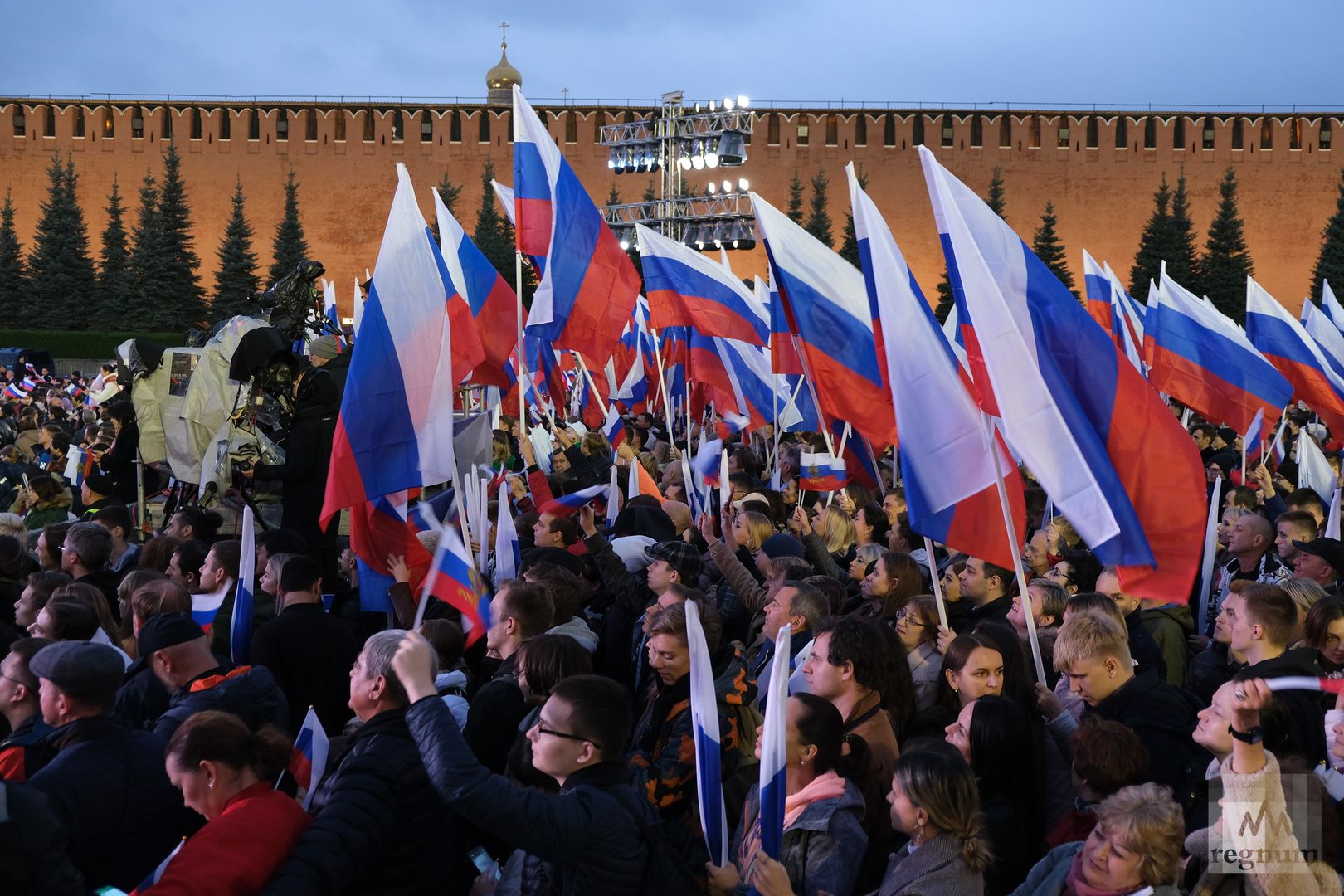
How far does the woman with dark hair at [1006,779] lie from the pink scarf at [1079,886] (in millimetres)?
366

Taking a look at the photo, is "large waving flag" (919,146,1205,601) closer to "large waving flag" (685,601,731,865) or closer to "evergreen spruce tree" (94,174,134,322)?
"large waving flag" (685,601,731,865)

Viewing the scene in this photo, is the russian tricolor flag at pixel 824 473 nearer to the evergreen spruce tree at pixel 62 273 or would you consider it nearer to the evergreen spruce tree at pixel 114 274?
the evergreen spruce tree at pixel 114 274

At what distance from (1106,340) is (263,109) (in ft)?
132

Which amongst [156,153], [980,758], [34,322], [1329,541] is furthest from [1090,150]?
[980,758]

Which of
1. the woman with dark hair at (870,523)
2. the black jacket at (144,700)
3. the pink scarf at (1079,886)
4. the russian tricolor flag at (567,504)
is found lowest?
the pink scarf at (1079,886)

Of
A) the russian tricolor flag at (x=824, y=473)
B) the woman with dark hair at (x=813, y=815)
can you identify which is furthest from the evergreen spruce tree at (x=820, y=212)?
the woman with dark hair at (x=813, y=815)

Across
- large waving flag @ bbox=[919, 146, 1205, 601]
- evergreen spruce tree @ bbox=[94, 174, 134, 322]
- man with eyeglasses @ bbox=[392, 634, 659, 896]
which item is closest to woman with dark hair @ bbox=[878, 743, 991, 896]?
man with eyeglasses @ bbox=[392, 634, 659, 896]

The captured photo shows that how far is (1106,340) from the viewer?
168 inches

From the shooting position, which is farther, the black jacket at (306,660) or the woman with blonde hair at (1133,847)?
the black jacket at (306,660)

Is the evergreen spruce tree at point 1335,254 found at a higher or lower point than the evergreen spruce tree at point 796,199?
lower

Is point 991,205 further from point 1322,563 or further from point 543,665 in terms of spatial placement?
point 543,665

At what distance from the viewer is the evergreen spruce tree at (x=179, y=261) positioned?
118 feet

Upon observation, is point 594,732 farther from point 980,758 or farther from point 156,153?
point 156,153

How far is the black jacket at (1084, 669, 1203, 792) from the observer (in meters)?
3.43
